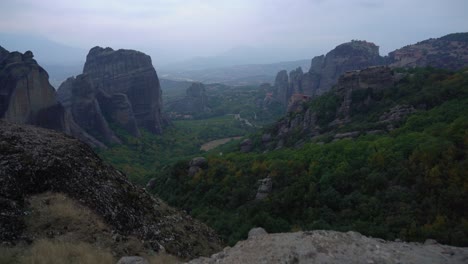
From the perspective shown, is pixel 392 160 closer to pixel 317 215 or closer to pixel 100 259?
pixel 317 215

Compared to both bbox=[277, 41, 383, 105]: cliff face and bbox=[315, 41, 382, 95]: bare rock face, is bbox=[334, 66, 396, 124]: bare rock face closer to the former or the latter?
bbox=[277, 41, 383, 105]: cliff face

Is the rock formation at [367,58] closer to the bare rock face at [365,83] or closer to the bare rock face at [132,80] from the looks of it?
the bare rock face at [132,80]

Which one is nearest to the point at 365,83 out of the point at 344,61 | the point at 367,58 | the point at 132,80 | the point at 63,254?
the point at 63,254

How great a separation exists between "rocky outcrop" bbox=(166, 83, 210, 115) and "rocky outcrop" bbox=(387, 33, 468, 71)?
Answer: 4531 cm

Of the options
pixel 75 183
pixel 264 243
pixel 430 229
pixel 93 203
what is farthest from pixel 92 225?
pixel 430 229

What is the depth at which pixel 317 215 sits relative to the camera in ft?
52.2

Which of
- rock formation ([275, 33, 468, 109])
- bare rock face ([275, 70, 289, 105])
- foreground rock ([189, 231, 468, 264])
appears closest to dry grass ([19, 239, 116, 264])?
foreground rock ([189, 231, 468, 264])

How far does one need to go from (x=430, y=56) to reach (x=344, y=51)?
54.3 feet

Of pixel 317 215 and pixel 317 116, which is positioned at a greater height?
pixel 317 116

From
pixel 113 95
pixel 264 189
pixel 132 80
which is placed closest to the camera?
pixel 264 189

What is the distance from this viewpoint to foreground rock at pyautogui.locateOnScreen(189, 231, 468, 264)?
8047 millimetres

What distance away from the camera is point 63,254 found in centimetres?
789

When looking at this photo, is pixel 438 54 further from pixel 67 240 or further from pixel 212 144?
pixel 67 240

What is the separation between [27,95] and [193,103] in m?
59.4
